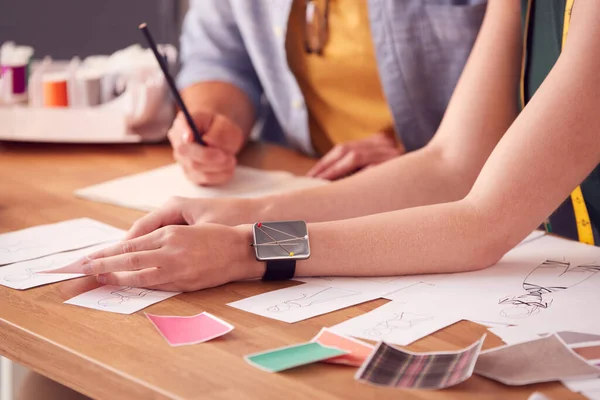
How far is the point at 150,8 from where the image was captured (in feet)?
8.23

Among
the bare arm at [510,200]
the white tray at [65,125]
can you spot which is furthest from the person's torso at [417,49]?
the bare arm at [510,200]

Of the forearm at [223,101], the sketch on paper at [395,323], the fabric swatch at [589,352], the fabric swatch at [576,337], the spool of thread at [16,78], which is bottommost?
the sketch on paper at [395,323]

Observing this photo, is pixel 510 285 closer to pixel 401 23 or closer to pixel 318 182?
pixel 318 182

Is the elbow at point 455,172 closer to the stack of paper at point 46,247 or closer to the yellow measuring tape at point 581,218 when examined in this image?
the yellow measuring tape at point 581,218

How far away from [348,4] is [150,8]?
1.05 m

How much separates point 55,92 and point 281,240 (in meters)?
0.97

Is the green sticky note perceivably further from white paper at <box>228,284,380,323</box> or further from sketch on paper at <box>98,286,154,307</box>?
sketch on paper at <box>98,286,154,307</box>

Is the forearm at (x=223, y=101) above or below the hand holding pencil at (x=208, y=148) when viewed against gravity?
above

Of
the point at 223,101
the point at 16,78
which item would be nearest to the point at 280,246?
the point at 223,101

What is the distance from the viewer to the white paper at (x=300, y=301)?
90cm

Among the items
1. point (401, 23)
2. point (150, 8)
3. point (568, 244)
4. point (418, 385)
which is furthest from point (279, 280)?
point (150, 8)

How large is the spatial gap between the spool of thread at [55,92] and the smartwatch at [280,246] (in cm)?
93

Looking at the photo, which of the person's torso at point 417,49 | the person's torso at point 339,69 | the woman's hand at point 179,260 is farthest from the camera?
the person's torso at point 339,69

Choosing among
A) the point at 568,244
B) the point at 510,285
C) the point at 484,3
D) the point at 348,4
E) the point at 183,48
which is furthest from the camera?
the point at 183,48
